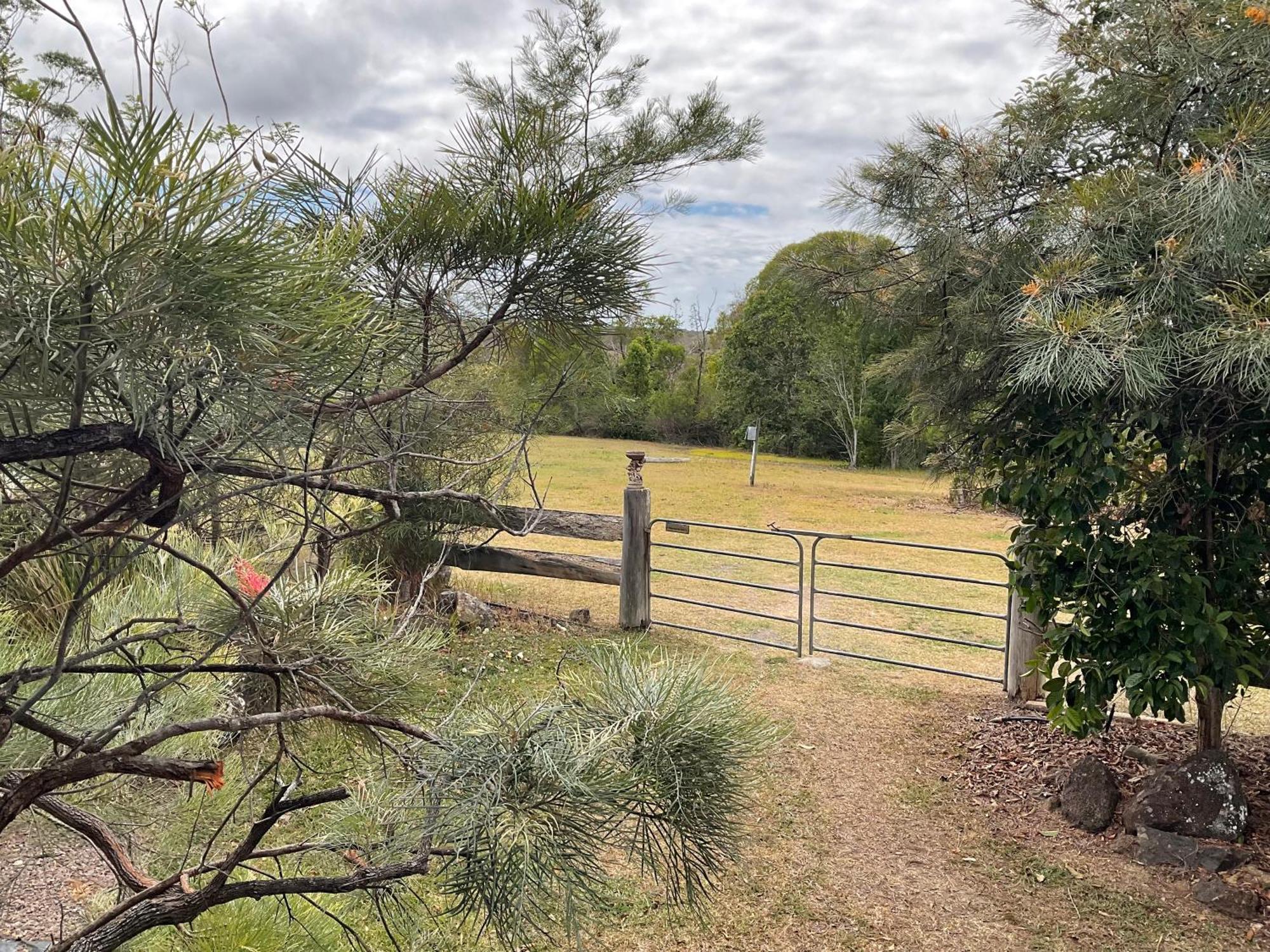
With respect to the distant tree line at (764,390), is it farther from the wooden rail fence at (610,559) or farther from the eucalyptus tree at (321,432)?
the eucalyptus tree at (321,432)

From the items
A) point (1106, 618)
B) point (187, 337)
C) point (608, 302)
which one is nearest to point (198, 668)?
point (187, 337)

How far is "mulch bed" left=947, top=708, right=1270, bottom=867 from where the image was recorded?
3396mm

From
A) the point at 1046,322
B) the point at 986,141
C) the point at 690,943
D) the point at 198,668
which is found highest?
the point at 986,141

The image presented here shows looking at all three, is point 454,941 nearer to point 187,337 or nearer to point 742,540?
point 187,337

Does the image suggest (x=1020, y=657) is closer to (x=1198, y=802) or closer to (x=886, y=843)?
(x=1198, y=802)

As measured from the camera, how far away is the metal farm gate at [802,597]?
4.88m

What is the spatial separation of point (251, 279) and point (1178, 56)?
2.97 metres

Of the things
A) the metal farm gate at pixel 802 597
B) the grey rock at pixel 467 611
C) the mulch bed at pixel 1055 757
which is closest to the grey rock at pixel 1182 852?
the mulch bed at pixel 1055 757

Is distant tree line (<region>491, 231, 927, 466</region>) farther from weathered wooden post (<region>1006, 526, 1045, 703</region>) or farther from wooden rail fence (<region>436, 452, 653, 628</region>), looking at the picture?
weathered wooden post (<region>1006, 526, 1045, 703</region>)

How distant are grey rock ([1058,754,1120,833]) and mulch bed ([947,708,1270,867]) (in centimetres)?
11

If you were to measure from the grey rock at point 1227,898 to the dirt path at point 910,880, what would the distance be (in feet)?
0.12

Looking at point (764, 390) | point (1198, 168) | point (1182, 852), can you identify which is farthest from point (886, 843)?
point (764, 390)

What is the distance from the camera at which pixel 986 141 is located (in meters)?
3.16

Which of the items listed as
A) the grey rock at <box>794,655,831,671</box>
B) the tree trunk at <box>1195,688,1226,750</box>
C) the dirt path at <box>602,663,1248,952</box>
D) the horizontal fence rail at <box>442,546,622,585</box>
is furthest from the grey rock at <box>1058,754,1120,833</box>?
the horizontal fence rail at <box>442,546,622,585</box>
